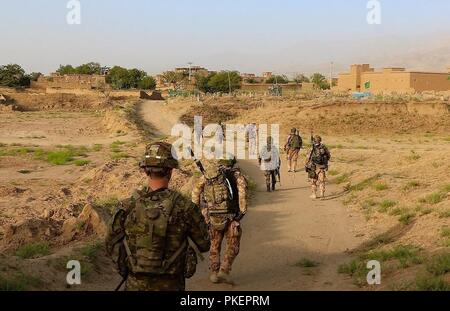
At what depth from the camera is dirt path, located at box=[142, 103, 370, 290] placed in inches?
302

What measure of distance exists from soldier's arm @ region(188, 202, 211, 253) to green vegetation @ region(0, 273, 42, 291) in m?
2.69

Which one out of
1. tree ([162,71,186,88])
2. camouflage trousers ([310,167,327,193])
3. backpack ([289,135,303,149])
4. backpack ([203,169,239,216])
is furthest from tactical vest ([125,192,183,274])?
tree ([162,71,186,88])

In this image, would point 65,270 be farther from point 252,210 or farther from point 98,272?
point 252,210

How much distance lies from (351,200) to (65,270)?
8205mm

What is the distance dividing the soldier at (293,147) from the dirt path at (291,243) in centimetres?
284

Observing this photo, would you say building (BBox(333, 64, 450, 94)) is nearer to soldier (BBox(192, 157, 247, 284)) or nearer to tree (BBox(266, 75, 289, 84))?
tree (BBox(266, 75, 289, 84))

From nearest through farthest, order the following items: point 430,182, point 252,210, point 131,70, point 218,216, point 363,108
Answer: point 218,216, point 252,210, point 430,182, point 363,108, point 131,70

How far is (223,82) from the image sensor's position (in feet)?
316

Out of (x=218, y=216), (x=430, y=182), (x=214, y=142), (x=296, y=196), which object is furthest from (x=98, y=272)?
(x=214, y=142)

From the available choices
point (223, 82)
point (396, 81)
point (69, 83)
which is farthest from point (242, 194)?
point (223, 82)

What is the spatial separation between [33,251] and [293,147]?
11531 mm

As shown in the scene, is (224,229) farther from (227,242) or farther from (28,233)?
(28,233)

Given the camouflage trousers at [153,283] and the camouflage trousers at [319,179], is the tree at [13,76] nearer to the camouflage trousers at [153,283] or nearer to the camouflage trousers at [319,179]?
the camouflage trousers at [319,179]

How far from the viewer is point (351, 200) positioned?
543 inches
